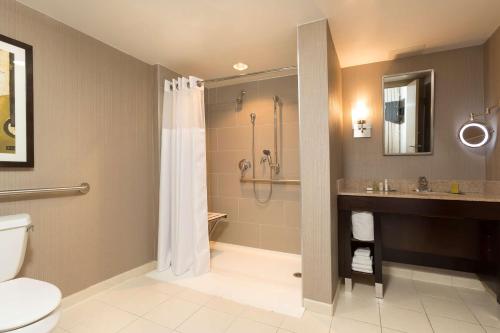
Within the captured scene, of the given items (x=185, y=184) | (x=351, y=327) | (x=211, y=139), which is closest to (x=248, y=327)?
(x=351, y=327)

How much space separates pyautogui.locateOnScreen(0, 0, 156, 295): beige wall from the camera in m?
1.73

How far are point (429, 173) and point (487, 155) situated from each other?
45cm

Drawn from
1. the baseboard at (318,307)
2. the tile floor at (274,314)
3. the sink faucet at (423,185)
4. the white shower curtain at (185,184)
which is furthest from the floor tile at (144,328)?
the sink faucet at (423,185)

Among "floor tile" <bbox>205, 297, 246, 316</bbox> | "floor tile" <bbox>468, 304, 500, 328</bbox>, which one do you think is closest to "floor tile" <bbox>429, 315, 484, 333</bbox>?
"floor tile" <bbox>468, 304, 500, 328</bbox>

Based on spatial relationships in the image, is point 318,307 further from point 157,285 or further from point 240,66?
point 240,66

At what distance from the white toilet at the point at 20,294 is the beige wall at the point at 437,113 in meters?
2.56

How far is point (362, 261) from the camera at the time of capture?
213cm

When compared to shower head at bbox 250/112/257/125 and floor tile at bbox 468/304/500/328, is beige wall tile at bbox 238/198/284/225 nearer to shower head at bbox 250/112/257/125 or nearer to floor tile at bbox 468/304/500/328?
shower head at bbox 250/112/257/125

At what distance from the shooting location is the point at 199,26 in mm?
1940

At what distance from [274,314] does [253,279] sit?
598mm

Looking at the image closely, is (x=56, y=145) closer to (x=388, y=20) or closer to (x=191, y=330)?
(x=191, y=330)

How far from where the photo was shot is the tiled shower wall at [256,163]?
295 cm

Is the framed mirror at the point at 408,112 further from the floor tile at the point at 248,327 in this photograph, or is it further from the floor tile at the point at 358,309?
the floor tile at the point at 248,327

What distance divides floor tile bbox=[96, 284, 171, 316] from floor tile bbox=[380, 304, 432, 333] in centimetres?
168
